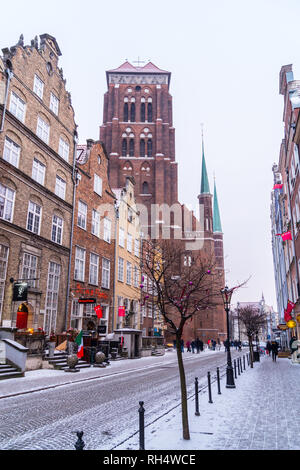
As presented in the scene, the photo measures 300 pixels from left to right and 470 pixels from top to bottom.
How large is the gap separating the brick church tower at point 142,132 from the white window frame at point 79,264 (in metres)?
33.9

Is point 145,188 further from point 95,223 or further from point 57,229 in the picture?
point 57,229

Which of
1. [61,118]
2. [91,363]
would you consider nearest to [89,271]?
[91,363]

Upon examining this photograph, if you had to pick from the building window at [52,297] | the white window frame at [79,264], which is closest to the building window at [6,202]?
the building window at [52,297]

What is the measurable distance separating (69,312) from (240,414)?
725 inches

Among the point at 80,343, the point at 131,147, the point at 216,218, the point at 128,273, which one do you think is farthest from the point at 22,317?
the point at 216,218

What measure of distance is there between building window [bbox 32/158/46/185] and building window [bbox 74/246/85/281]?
604 cm

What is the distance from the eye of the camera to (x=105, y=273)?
31.1m

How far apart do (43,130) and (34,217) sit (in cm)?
605

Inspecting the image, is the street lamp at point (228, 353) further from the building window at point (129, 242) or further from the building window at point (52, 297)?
the building window at point (129, 242)

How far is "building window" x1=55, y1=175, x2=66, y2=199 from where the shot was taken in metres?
25.0

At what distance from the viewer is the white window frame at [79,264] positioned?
86.7ft

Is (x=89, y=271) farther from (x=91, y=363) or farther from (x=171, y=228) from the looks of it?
(x=171, y=228)

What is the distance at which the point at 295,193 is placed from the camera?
2608 centimetres

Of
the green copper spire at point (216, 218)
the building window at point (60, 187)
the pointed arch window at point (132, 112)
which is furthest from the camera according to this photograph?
the green copper spire at point (216, 218)
